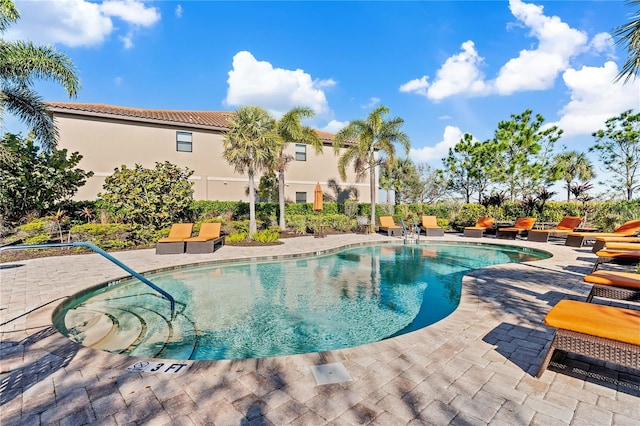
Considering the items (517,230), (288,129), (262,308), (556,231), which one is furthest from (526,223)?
(262,308)

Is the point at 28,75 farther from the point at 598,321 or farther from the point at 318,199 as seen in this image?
the point at 598,321

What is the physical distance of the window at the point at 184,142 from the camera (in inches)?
718

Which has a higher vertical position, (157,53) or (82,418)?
(157,53)

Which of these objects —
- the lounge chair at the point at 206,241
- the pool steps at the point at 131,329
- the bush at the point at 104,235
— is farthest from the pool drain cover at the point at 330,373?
the bush at the point at 104,235

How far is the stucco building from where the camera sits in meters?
15.8

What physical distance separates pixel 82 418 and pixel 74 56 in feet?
47.0

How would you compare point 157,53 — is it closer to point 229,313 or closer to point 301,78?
point 301,78

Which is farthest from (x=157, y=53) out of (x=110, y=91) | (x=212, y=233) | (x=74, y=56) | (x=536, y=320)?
(x=536, y=320)

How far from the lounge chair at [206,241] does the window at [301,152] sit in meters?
11.6

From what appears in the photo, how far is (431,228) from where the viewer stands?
16.0 metres

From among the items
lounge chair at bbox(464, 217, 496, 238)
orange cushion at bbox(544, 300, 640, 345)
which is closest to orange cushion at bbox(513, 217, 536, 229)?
lounge chair at bbox(464, 217, 496, 238)

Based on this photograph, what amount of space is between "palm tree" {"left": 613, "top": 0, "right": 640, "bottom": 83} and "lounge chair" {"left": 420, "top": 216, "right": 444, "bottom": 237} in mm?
11934

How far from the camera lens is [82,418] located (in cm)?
234

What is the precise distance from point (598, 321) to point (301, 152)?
828 inches
